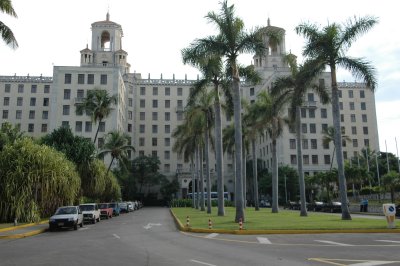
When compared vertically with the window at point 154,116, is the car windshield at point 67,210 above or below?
below

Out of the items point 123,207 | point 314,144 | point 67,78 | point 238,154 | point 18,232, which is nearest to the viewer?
point 18,232

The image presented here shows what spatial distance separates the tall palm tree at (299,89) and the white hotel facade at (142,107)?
46.7 meters

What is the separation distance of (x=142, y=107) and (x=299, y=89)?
233 ft

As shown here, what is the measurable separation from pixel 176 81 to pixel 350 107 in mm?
41487

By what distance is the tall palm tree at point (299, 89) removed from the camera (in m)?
27.7

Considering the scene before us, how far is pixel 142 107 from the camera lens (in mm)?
96812

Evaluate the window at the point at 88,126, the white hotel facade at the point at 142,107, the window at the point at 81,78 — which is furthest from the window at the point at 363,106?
the window at the point at 81,78

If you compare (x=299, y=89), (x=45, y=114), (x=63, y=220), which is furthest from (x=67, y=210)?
(x=45, y=114)

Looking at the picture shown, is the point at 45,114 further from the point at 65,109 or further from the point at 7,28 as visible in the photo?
the point at 7,28

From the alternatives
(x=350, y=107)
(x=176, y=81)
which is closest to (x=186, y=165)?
(x=176, y=81)

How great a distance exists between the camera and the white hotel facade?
7725cm

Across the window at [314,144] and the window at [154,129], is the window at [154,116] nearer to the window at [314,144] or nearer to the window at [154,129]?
the window at [154,129]

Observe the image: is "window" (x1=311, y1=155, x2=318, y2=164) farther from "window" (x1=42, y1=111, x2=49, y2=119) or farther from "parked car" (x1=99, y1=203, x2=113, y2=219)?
"window" (x1=42, y1=111, x2=49, y2=119)

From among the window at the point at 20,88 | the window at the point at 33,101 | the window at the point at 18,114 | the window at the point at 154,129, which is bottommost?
the window at the point at 154,129
